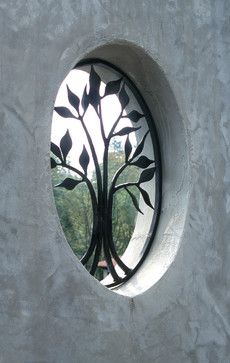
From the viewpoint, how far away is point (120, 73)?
5.03m

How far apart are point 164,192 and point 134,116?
522 mm

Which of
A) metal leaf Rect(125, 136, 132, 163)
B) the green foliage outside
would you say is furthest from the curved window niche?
the green foliage outside

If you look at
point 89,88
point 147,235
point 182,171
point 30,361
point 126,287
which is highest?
point 89,88

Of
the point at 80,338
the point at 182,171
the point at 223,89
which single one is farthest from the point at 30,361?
the point at 223,89

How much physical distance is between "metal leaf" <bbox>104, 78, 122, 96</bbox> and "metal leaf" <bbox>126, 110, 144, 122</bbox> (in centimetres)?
18

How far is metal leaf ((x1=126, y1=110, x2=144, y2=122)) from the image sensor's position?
500cm

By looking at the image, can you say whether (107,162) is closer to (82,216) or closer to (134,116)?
(134,116)

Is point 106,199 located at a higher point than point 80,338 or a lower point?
higher

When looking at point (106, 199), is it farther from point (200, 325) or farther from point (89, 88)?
point (200, 325)

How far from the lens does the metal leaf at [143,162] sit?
5.00 m

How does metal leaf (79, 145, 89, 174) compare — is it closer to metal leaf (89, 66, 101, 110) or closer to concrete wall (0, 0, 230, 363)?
metal leaf (89, 66, 101, 110)

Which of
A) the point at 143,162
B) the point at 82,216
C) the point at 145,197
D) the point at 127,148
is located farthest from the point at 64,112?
the point at 82,216

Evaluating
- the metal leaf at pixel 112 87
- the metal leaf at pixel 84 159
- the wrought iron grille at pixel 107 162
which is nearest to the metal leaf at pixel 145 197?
the wrought iron grille at pixel 107 162

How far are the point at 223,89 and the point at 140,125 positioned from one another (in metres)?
0.66
